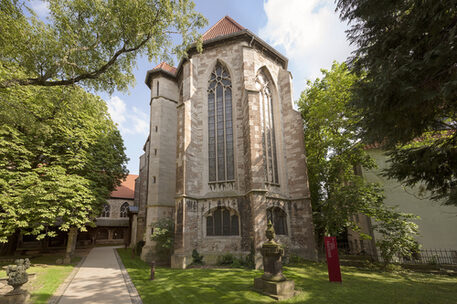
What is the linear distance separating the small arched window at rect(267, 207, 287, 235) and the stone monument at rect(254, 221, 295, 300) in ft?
18.8

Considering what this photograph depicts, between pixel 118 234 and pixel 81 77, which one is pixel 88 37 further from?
pixel 118 234

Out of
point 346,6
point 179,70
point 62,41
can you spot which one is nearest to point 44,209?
point 62,41

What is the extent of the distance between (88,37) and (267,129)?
11783 millimetres

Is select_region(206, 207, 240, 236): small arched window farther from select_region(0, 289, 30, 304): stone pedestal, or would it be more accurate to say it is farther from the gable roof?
the gable roof

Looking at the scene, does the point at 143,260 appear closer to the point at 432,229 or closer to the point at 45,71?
the point at 45,71

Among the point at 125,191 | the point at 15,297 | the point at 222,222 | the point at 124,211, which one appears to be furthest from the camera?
the point at 125,191

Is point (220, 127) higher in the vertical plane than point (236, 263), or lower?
higher

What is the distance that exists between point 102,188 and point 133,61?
11.7 metres

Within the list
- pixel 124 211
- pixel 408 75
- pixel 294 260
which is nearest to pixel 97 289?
pixel 294 260

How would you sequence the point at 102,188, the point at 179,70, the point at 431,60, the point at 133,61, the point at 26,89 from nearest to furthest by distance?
1. the point at 431,60
2. the point at 133,61
3. the point at 26,89
4. the point at 102,188
5. the point at 179,70

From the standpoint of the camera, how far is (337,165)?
15.3 meters

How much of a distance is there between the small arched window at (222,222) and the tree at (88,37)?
371 inches

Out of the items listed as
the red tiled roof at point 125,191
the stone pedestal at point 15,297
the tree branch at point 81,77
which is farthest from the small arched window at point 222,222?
the red tiled roof at point 125,191

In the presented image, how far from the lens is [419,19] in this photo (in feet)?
15.2
